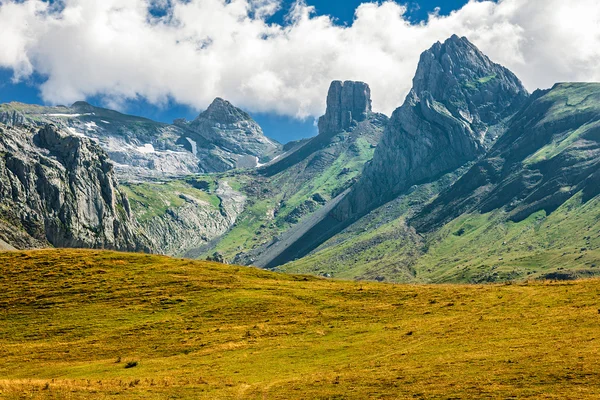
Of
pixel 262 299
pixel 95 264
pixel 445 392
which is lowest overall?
pixel 445 392

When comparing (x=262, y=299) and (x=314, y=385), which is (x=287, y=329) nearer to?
(x=262, y=299)

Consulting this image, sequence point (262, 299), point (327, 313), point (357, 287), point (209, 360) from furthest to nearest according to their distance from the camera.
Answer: point (357, 287) < point (262, 299) < point (327, 313) < point (209, 360)

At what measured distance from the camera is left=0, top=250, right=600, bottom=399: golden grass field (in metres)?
38.4

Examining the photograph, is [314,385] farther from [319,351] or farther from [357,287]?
[357,287]

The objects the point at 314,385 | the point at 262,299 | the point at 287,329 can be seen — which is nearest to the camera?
the point at 314,385

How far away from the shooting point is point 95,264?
283ft

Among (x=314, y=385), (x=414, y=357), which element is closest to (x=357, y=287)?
(x=414, y=357)

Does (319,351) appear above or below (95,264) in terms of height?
below

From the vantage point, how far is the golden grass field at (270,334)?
126 ft

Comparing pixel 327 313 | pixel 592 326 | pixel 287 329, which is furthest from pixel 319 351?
pixel 592 326

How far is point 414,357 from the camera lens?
147 ft

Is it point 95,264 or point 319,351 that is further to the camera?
point 95,264

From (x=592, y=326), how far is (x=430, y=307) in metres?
21.0

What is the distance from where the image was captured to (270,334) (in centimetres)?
5981
